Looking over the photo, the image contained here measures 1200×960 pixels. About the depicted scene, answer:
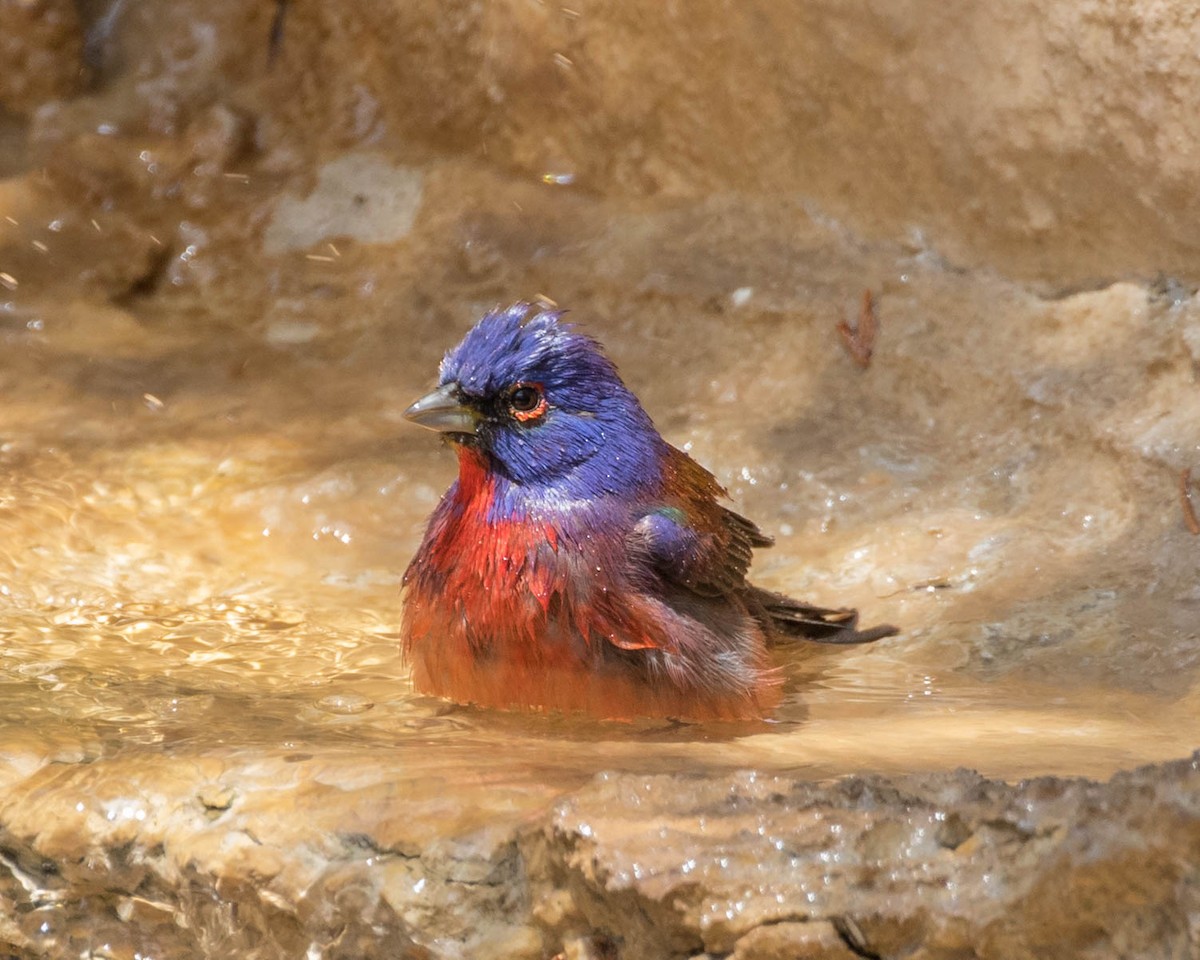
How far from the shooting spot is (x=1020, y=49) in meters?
4.73

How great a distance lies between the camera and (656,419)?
525cm

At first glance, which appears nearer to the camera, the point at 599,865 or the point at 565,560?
the point at 599,865

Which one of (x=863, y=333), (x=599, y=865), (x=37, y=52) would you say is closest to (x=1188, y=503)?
(x=863, y=333)

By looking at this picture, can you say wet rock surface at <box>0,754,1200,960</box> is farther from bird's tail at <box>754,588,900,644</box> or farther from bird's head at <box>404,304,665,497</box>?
bird's tail at <box>754,588,900,644</box>

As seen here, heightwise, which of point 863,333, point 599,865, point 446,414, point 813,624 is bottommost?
point 599,865

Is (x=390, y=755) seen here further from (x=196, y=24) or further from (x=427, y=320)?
(x=196, y=24)

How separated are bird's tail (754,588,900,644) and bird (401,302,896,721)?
0.90 feet

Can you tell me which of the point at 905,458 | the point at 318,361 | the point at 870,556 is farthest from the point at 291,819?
the point at 318,361

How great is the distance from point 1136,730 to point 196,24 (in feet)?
18.0

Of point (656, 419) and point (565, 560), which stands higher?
point (656, 419)

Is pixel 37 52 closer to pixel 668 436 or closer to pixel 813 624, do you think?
pixel 668 436

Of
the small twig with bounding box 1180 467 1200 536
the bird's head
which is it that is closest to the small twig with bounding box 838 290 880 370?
the small twig with bounding box 1180 467 1200 536

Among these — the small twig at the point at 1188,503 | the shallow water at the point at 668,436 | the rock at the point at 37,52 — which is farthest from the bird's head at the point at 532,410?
the rock at the point at 37,52

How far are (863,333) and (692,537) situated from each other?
1986 millimetres
